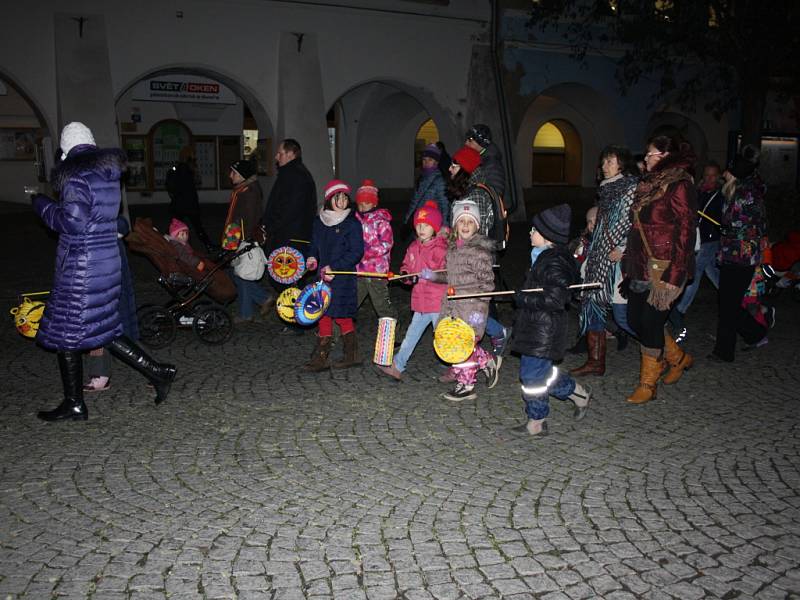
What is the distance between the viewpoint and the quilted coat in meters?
6.10

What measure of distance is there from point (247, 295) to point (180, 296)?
1.26 m

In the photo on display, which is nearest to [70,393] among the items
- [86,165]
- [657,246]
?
[86,165]

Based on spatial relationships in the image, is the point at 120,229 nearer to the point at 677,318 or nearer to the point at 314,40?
the point at 677,318

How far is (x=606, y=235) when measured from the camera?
6691 millimetres

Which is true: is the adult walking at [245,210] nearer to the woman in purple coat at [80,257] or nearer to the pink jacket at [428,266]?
the pink jacket at [428,266]

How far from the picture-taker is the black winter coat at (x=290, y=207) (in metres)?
8.61

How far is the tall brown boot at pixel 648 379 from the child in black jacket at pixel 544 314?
1153 millimetres

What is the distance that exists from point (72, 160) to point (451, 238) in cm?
289

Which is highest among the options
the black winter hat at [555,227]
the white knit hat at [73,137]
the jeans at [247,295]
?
the white knit hat at [73,137]

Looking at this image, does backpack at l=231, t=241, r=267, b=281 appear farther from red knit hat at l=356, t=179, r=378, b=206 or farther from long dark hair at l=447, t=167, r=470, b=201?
long dark hair at l=447, t=167, r=470, b=201

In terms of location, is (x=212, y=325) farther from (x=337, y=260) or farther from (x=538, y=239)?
(x=538, y=239)

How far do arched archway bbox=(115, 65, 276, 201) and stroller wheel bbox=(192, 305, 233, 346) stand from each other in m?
16.1

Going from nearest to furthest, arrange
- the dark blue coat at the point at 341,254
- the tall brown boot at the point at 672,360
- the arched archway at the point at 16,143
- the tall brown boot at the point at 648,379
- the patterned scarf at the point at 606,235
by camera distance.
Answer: the tall brown boot at the point at 648,379 → the patterned scarf at the point at 606,235 → the tall brown boot at the point at 672,360 → the dark blue coat at the point at 341,254 → the arched archway at the point at 16,143

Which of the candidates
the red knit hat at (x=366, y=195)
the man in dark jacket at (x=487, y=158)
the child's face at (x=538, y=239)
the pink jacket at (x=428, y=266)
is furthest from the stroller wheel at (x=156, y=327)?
the child's face at (x=538, y=239)
